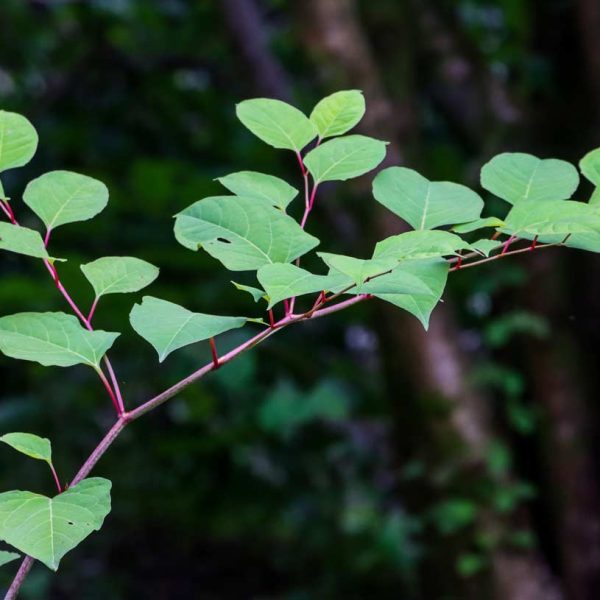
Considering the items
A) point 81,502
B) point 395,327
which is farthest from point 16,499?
point 395,327

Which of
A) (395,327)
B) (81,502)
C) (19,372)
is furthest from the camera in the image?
(19,372)

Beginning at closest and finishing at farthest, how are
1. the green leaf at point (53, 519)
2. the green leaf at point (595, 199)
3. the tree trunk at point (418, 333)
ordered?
1. the green leaf at point (53, 519)
2. the green leaf at point (595, 199)
3. the tree trunk at point (418, 333)

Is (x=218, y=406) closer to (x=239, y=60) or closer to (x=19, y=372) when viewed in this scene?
(x=19, y=372)

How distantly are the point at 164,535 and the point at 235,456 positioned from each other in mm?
709

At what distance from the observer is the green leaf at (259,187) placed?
0.43 meters

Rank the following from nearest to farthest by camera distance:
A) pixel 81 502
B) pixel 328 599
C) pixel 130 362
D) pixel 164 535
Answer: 1. pixel 81 502
2. pixel 130 362
3. pixel 328 599
4. pixel 164 535

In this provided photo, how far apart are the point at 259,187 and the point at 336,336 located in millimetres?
1727

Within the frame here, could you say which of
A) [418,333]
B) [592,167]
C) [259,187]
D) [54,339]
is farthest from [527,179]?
[418,333]

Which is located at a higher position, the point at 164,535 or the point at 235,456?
the point at 235,456

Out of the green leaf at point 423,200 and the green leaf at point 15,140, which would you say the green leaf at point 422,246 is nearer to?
the green leaf at point 423,200

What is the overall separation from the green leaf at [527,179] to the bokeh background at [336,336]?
104cm

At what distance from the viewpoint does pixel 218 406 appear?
1.98 metres

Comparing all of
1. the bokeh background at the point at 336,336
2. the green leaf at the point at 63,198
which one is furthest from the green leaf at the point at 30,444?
the bokeh background at the point at 336,336

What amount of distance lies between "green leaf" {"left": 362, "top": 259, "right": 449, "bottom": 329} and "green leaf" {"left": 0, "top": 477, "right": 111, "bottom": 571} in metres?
0.14
